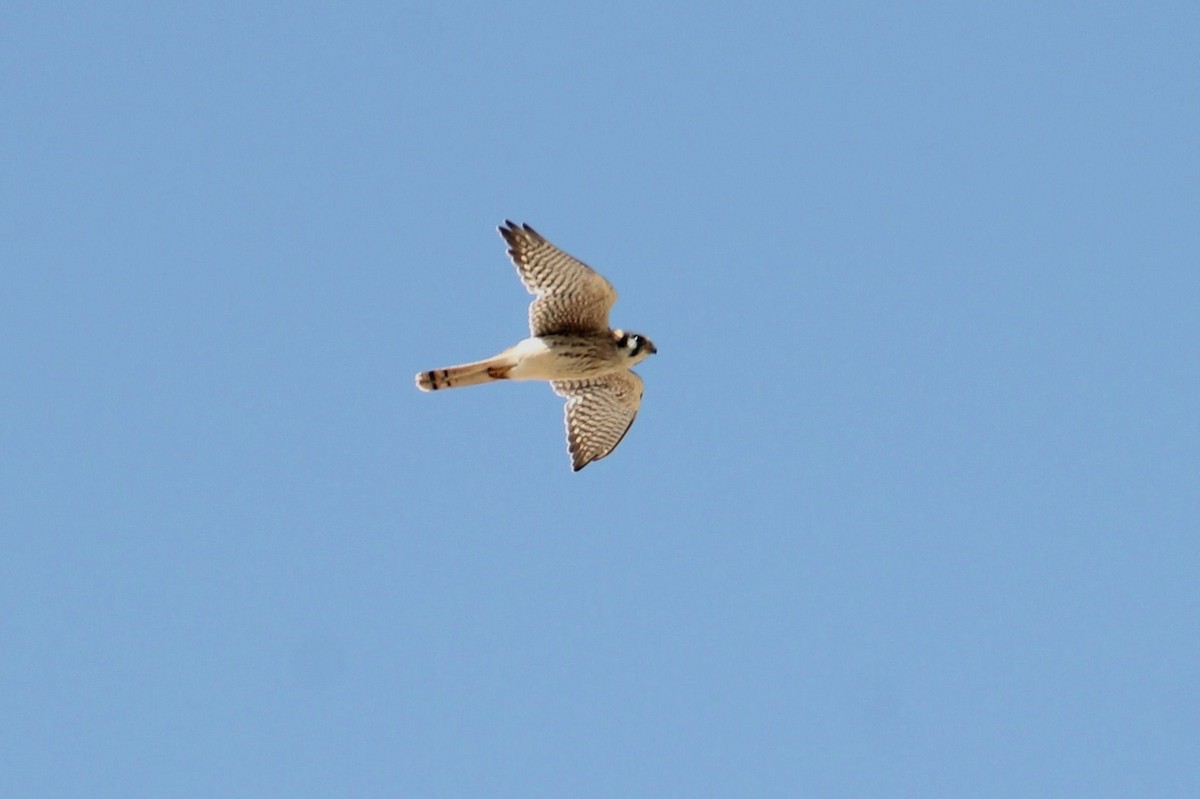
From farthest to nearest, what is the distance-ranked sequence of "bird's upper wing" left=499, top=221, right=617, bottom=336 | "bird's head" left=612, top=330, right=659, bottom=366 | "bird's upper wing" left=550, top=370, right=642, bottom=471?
"bird's upper wing" left=550, top=370, right=642, bottom=471 < "bird's head" left=612, top=330, right=659, bottom=366 < "bird's upper wing" left=499, top=221, right=617, bottom=336

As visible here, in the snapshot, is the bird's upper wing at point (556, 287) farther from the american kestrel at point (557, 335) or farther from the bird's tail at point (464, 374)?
the bird's tail at point (464, 374)

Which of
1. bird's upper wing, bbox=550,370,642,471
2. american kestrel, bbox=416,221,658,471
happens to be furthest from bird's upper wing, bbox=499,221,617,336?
bird's upper wing, bbox=550,370,642,471

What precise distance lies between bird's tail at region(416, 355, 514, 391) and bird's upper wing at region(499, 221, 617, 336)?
47cm

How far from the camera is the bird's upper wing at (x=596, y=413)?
17.3 meters

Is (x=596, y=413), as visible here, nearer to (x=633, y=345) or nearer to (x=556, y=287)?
(x=633, y=345)

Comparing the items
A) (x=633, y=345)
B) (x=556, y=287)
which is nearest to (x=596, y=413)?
(x=633, y=345)

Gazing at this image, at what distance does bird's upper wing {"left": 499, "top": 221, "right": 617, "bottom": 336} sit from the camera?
51.5 ft

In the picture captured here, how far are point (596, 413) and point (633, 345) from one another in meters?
1.38

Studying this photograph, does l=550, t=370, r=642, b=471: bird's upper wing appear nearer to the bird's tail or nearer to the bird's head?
the bird's head

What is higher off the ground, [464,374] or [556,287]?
[556,287]

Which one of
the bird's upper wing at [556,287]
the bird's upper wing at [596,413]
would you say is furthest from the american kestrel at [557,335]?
the bird's upper wing at [596,413]

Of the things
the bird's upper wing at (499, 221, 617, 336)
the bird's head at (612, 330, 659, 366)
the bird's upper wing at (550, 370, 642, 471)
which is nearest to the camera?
the bird's upper wing at (499, 221, 617, 336)

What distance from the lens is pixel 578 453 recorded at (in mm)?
17609

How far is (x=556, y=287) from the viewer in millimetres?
15938
